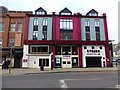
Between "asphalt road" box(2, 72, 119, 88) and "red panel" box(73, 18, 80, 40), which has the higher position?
"red panel" box(73, 18, 80, 40)

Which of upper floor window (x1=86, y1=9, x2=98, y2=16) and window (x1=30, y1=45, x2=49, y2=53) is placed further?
upper floor window (x1=86, y1=9, x2=98, y2=16)

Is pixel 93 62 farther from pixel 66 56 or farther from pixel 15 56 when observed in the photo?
pixel 15 56

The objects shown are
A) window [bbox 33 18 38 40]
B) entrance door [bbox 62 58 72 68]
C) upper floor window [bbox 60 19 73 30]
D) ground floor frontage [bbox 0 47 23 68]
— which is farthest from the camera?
upper floor window [bbox 60 19 73 30]

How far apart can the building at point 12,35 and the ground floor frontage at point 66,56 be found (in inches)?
78.9

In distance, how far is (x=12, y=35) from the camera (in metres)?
48.8

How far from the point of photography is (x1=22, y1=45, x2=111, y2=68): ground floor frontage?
46.5m

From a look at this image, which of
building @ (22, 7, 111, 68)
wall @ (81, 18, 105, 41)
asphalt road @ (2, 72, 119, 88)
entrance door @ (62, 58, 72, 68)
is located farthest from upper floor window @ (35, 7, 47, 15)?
asphalt road @ (2, 72, 119, 88)

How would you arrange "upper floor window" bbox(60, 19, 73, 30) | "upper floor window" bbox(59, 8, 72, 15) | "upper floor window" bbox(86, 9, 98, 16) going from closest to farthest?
"upper floor window" bbox(60, 19, 73, 30), "upper floor window" bbox(59, 8, 72, 15), "upper floor window" bbox(86, 9, 98, 16)

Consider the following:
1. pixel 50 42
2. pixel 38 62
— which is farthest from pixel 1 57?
pixel 50 42

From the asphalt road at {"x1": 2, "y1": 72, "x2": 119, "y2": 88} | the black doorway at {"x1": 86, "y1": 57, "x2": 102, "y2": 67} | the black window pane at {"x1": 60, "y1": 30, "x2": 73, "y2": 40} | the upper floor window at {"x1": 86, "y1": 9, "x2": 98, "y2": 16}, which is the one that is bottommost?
the asphalt road at {"x1": 2, "y1": 72, "x2": 119, "y2": 88}

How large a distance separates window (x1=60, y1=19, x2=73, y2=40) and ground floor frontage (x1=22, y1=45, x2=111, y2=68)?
207cm

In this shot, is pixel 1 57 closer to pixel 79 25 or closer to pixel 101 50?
pixel 79 25

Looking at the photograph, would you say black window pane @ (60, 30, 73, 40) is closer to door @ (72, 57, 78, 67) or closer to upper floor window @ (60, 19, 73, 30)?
upper floor window @ (60, 19, 73, 30)

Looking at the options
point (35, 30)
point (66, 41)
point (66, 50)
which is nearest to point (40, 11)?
point (35, 30)
